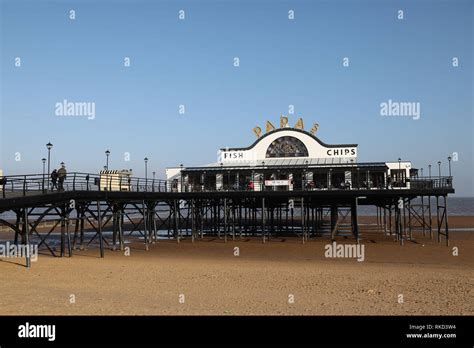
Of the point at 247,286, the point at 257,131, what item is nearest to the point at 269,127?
the point at 257,131

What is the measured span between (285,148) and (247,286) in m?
29.0

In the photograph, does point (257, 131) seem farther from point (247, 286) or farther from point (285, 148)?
point (247, 286)

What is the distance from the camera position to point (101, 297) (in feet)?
45.4

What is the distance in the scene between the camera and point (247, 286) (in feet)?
52.6

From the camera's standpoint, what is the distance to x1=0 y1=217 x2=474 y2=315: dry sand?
12.3m

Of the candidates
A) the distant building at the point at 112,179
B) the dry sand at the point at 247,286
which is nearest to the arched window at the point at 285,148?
the distant building at the point at 112,179

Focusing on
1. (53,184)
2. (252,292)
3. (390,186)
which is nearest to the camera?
(252,292)

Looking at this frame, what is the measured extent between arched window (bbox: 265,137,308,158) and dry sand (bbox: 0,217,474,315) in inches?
689

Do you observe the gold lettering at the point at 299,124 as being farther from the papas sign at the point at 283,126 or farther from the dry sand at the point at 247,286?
the dry sand at the point at 247,286
